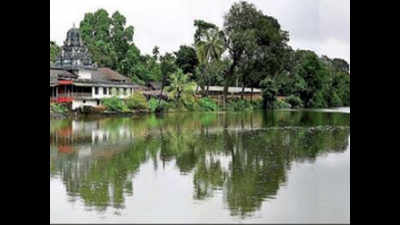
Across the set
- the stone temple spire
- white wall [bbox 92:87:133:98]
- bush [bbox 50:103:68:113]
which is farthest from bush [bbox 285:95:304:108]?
bush [bbox 50:103:68:113]

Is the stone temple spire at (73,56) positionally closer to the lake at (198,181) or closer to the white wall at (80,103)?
the white wall at (80,103)

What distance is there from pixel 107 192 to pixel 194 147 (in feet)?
22.5

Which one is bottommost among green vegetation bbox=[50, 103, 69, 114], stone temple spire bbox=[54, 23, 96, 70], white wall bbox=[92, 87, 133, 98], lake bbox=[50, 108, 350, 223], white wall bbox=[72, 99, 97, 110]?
lake bbox=[50, 108, 350, 223]

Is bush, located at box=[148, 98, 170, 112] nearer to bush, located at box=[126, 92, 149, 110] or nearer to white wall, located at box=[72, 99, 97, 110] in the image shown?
bush, located at box=[126, 92, 149, 110]

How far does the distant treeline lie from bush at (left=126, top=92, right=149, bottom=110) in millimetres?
6484

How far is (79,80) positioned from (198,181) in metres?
26.6

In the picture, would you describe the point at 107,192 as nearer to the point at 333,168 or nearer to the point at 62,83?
the point at 333,168

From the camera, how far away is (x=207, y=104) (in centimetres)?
4112

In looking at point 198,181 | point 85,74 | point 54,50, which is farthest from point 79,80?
point 198,181

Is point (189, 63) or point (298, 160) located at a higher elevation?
point (189, 63)

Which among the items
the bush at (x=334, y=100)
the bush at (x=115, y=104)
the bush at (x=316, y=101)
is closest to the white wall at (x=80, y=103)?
the bush at (x=115, y=104)

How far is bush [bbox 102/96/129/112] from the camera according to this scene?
3259 centimetres
